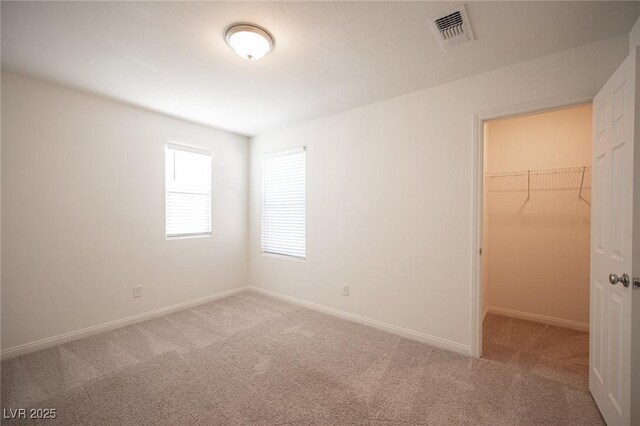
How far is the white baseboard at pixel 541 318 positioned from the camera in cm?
319

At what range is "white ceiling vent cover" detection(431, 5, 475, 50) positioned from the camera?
5.91 ft

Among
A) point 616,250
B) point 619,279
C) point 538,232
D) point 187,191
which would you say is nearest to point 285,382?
point 619,279

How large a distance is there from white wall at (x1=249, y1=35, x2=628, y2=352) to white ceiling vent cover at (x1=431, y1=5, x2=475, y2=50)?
0.69m

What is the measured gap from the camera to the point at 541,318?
3.42 meters

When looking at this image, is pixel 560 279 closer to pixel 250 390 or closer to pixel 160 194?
pixel 250 390

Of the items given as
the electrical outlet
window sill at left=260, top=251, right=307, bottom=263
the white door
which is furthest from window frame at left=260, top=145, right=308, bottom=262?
the white door

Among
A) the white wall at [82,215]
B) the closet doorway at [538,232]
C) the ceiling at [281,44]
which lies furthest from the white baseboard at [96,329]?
the closet doorway at [538,232]

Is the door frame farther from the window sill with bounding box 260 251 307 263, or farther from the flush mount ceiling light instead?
the window sill with bounding box 260 251 307 263

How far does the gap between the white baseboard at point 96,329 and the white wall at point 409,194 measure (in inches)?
59.0

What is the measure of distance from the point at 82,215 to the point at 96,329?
126 cm

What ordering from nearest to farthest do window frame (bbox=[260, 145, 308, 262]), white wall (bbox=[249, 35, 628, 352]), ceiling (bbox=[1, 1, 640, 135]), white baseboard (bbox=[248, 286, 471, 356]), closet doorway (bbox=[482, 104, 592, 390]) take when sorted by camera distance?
1. ceiling (bbox=[1, 1, 640, 135])
2. white wall (bbox=[249, 35, 628, 352])
3. white baseboard (bbox=[248, 286, 471, 356])
4. closet doorway (bbox=[482, 104, 592, 390])
5. window frame (bbox=[260, 145, 308, 262])

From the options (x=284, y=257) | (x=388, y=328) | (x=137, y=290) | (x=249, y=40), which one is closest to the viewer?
(x=249, y=40)

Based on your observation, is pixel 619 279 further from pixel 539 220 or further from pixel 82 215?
pixel 82 215

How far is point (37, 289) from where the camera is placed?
2711 mm
